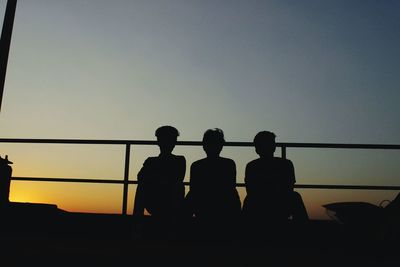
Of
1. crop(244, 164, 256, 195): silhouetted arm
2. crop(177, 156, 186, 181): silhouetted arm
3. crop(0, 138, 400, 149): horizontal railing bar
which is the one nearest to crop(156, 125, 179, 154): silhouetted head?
crop(177, 156, 186, 181): silhouetted arm

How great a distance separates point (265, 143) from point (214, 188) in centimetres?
50

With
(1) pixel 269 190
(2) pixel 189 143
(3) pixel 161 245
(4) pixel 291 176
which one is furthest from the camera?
(2) pixel 189 143

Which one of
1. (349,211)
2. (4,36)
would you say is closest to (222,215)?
(349,211)

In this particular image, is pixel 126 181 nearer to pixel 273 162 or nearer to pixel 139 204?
pixel 139 204

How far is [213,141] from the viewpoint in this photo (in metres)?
2.92

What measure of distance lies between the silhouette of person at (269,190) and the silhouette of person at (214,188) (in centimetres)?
11

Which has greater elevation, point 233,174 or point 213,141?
point 213,141

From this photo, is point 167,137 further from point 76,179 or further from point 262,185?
point 76,179

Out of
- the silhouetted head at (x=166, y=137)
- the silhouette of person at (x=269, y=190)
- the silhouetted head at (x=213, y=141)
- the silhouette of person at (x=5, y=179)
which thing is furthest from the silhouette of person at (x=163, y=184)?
the silhouette of person at (x=5, y=179)

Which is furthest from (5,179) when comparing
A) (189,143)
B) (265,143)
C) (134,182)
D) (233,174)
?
(265,143)

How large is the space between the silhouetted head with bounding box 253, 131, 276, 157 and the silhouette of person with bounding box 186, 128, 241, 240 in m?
0.23

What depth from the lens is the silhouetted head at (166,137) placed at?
3.05m

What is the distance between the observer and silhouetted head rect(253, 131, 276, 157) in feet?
9.57

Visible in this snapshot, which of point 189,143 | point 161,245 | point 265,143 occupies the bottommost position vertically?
point 161,245
